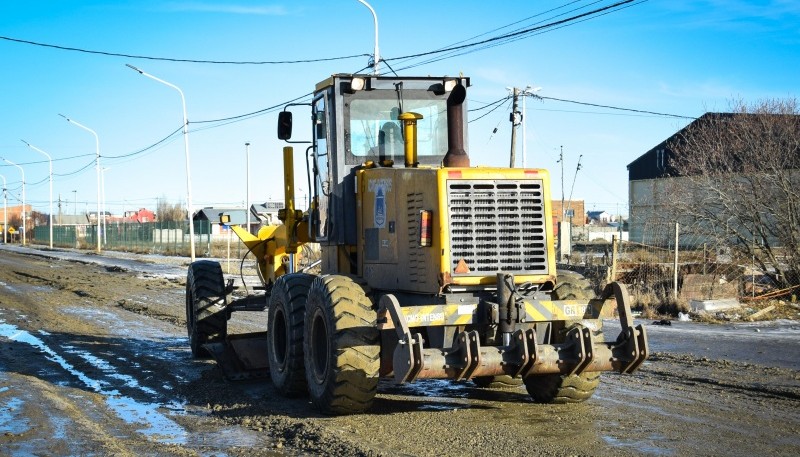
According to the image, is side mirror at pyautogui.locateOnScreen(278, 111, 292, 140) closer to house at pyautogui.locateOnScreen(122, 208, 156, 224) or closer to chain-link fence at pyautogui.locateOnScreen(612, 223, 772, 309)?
chain-link fence at pyautogui.locateOnScreen(612, 223, 772, 309)

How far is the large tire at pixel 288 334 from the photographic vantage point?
9.25 m

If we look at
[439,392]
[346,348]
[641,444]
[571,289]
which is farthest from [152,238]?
[641,444]

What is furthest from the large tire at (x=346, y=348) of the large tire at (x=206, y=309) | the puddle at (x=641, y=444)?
the large tire at (x=206, y=309)

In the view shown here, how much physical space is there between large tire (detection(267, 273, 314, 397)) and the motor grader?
1 cm

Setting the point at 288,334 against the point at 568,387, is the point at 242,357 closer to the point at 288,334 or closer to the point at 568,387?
the point at 288,334

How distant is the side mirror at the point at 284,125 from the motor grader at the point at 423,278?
13mm

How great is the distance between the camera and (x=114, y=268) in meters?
39.7

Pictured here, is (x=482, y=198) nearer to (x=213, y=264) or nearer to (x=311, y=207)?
(x=311, y=207)

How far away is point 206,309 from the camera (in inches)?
499

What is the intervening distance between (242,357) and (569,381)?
4.10 m

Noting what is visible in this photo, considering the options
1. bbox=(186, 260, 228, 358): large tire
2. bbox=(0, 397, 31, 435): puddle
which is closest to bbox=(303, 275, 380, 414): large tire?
bbox=(0, 397, 31, 435): puddle

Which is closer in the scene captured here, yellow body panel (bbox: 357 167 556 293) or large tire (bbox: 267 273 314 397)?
yellow body panel (bbox: 357 167 556 293)

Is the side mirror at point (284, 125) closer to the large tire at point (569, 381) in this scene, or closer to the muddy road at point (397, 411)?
the muddy road at point (397, 411)

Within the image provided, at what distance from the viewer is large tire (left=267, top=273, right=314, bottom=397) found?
9.25m
